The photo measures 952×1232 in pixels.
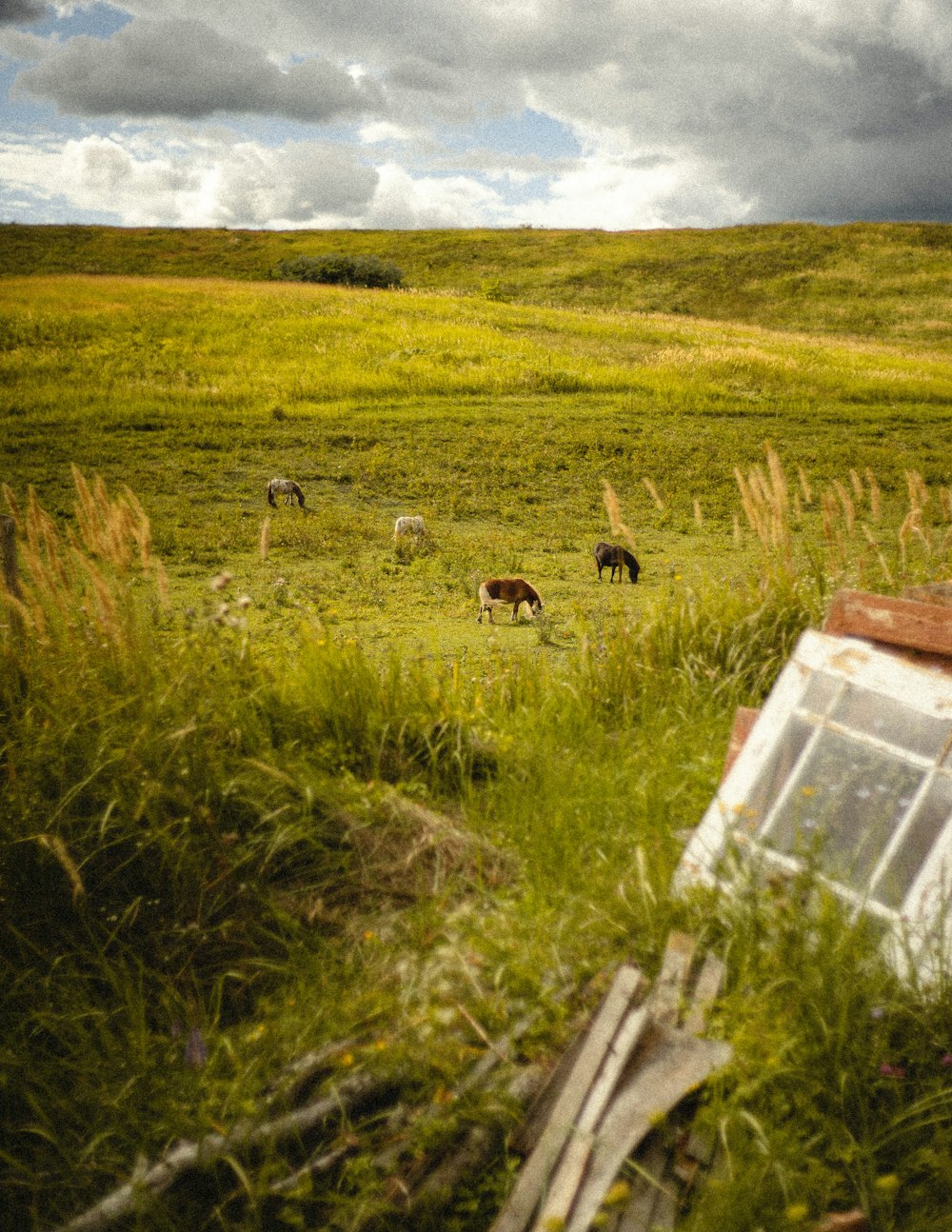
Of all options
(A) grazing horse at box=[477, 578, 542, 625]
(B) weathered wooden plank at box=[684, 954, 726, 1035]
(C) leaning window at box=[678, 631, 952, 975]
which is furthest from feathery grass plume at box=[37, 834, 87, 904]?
(A) grazing horse at box=[477, 578, 542, 625]

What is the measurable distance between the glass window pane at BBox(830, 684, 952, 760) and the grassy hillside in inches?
1759

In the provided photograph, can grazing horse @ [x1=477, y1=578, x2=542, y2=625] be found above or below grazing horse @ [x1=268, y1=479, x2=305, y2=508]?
above

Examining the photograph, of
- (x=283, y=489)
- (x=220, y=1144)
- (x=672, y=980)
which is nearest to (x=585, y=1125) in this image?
(x=672, y=980)

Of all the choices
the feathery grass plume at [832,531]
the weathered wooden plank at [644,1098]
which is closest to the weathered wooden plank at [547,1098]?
the weathered wooden plank at [644,1098]

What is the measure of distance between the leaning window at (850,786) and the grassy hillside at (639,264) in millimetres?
44629

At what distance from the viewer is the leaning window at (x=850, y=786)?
2.27 metres

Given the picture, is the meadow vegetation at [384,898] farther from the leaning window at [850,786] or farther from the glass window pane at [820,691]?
the glass window pane at [820,691]

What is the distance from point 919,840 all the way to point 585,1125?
1.25 m

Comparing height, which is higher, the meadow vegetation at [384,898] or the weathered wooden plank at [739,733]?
the weathered wooden plank at [739,733]

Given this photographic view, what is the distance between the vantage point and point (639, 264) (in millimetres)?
56719

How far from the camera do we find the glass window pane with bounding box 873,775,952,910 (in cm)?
228

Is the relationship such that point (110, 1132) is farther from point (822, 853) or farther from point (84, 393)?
point (84, 393)

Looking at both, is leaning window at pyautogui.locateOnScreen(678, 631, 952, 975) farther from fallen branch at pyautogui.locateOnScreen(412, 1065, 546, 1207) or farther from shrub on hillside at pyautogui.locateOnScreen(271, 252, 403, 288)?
shrub on hillside at pyautogui.locateOnScreen(271, 252, 403, 288)

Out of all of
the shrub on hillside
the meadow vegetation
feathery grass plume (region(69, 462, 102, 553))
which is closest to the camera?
the meadow vegetation
